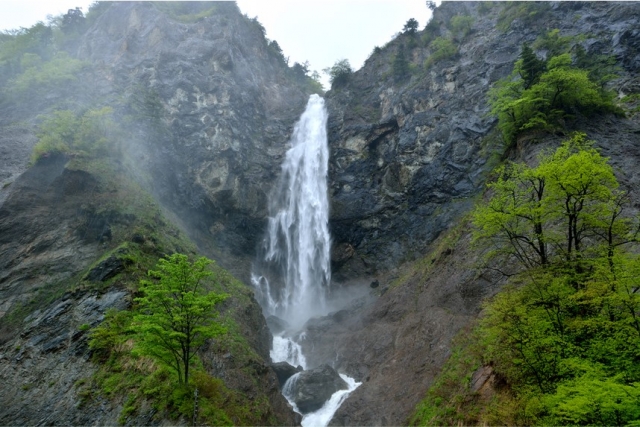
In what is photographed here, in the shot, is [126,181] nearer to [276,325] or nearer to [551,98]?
[276,325]

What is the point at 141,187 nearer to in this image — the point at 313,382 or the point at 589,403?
the point at 313,382

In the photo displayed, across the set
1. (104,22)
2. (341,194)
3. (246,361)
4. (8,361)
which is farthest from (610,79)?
(104,22)

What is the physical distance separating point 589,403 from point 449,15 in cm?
4999

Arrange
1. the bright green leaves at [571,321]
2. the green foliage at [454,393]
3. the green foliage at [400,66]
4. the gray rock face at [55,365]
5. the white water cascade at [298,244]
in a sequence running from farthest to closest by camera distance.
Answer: the green foliage at [400,66], the white water cascade at [298,244], the gray rock face at [55,365], the green foliage at [454,393], the bright green leaves at [571,321]

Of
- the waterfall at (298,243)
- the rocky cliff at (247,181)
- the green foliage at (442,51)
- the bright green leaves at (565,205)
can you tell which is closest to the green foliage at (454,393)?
the rocky cliff at (247,181)

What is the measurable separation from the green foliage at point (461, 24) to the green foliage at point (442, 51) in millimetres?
2071

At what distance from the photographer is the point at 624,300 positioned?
8.21m

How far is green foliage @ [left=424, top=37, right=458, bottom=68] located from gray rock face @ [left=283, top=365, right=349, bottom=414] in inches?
1314

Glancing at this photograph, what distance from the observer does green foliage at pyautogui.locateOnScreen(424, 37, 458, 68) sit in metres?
39.9

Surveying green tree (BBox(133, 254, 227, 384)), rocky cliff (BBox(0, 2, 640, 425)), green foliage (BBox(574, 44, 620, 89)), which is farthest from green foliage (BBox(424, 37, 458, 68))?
green tree (BBox(133, 254, 227, 384))

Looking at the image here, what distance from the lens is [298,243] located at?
40.1 meters

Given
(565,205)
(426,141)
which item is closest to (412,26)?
(426,141)

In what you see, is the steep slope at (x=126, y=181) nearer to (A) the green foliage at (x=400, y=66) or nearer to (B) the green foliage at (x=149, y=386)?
(B) the green foliage at (x=149, y=386)

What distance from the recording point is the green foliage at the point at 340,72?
4934 cm
